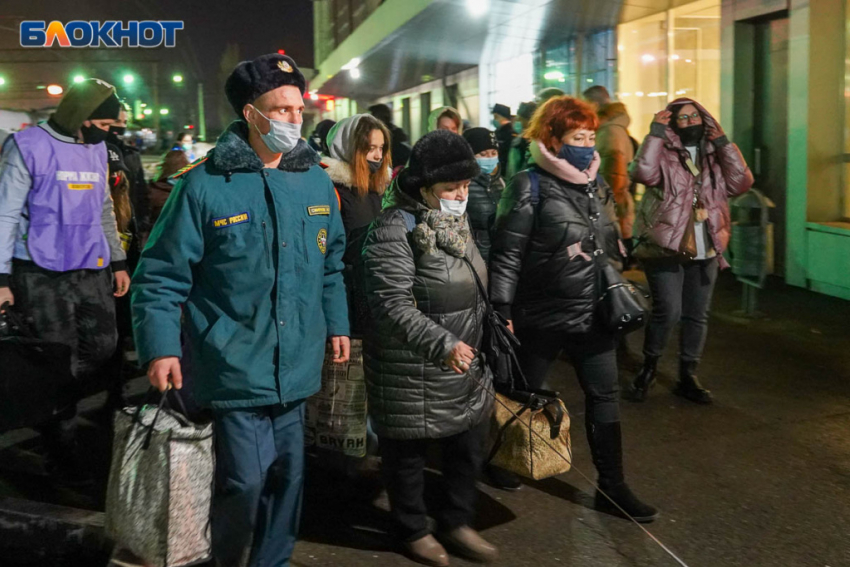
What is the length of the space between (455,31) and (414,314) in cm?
1379

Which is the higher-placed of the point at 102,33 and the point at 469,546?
the point at 102,33

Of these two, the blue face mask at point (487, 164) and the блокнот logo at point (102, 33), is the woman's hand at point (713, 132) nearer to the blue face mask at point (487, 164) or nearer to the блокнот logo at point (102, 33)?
the blue face mask at point (487, 164)

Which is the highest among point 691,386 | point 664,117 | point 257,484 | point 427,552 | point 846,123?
point 846,123

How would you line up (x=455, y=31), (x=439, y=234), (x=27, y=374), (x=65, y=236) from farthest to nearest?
(x=455, y=31) → (x=65, y=236) → (x=27, y=374) → (x=439, y=234)

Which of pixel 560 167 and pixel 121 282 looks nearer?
pixel 560 167

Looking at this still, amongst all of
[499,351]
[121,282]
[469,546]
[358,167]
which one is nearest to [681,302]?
[358,167]

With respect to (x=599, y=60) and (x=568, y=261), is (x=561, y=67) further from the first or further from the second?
(x=568, y=261)

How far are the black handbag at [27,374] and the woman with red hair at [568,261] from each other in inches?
89.2

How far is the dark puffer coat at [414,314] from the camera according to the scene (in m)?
3.44

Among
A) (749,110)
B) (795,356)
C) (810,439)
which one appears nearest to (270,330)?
(810,439)

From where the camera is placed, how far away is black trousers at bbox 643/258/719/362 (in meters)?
5.71

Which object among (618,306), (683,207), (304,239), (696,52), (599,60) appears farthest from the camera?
(599,60)

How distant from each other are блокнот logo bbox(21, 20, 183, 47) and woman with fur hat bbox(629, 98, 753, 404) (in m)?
18.6

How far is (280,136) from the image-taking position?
3145 mm
